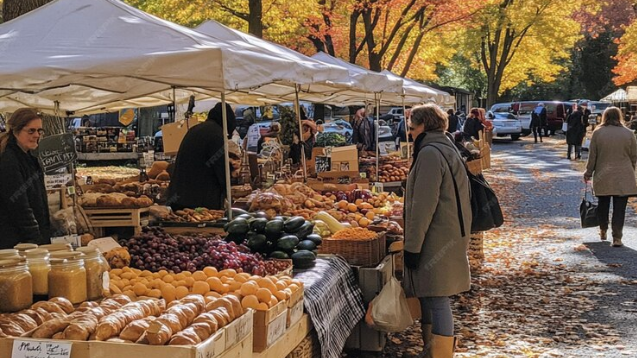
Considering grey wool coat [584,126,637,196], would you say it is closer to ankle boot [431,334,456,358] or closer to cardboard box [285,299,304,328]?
ankle boot [431,334,456,358]

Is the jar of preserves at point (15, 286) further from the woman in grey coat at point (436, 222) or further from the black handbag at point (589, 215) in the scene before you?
the black handbag at point (589, 215)

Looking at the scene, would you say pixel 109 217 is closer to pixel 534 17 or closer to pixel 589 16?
pixel 534 17

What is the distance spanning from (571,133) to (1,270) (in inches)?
1064

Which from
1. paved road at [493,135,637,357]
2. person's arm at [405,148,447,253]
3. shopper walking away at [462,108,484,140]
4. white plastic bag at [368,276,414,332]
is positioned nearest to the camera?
person's arm at [405,148,447,253]

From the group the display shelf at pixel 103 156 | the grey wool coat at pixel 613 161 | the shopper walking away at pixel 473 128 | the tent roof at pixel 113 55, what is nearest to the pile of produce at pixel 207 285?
the tent roof at pixel 113 55

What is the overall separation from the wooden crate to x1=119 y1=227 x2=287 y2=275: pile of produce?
1.39 m

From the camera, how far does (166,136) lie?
36.0 ft

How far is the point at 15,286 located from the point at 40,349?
64 centimetres

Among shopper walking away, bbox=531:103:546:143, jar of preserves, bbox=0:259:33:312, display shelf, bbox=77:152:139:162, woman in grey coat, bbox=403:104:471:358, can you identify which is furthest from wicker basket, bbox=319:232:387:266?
shopper walking away, bbox=531:103:546:143

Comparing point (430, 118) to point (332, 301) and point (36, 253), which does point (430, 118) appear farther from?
point (36, 253)

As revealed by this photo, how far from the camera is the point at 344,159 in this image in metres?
11.6

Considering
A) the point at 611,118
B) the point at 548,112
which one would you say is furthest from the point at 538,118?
the point at 611,118

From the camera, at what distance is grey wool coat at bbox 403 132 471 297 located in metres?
5.68

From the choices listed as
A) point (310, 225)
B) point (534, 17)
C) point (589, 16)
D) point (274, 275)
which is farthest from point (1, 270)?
point (589, 16)
